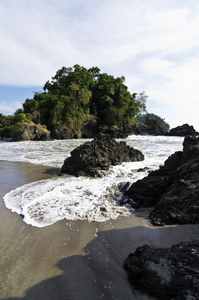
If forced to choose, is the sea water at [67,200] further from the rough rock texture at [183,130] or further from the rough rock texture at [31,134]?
the rough rock texture at [183,130]

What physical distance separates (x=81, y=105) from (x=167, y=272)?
33292mm

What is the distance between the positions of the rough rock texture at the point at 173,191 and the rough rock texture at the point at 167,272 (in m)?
1.03

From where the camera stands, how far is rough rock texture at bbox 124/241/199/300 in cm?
148

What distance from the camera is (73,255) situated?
216 centimetres

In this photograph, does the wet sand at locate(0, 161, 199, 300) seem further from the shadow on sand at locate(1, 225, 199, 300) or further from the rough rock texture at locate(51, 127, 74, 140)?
the rough rock texture at locate(51, 127, 74, 140)

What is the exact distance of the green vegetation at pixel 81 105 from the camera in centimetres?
2824

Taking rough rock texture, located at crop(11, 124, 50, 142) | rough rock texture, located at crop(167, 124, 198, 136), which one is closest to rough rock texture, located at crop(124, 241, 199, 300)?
rough rock texture, located at crop(11, 124, 50, 142)

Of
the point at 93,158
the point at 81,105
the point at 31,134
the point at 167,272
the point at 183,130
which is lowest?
the point at 167,272

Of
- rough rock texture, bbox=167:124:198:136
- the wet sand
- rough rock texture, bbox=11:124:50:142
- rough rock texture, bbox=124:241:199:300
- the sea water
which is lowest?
the wet sand

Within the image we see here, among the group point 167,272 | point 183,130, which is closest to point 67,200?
point 167,272

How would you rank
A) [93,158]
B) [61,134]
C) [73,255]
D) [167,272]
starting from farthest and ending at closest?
[61,134]
[93,158]
[73,255]
[167,272]

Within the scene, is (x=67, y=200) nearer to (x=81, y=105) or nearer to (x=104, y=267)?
(x=104, y=267)

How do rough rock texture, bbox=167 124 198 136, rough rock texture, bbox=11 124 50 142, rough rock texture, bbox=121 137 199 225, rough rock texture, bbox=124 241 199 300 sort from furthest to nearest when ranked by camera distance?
rough rock texture, bbox=167 124 198 136, rough rock texture, bbox=11 124 50 142, rough rock texture, bbox=121 137 199 225, rough rock texture, bbox=124 241 199 300

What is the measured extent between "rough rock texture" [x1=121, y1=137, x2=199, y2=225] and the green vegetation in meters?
22.8
